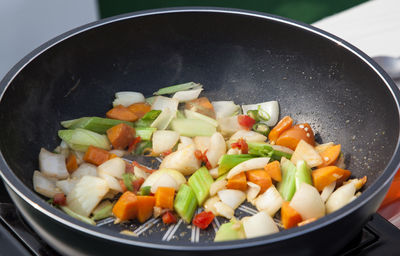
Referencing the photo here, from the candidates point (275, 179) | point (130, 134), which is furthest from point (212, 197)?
point (130, 134)

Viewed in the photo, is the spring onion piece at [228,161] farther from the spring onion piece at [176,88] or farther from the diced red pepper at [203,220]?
the spring onion piece at [176,88]

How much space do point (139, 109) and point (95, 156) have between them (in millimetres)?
242

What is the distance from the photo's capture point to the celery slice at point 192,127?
4.69ft


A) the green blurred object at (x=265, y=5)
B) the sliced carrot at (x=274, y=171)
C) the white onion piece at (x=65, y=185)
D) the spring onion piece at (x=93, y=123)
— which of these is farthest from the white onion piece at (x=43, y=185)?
the green blurred object at (x=265, y=5)

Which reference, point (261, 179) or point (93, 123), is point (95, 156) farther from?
point (261, 179)

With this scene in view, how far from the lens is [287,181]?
1.24 metres

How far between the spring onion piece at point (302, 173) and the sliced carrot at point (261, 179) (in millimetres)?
72

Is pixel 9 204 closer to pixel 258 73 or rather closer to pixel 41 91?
pixel 41 91

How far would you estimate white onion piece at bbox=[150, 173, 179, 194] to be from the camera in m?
1.21

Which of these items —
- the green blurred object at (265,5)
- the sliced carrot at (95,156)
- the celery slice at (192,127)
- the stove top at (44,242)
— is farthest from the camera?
the green blurred object at (265,5)

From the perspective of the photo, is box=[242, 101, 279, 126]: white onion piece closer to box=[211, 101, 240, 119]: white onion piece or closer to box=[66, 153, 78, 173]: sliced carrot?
box=[211, 101, 240, 119]: white onion piece

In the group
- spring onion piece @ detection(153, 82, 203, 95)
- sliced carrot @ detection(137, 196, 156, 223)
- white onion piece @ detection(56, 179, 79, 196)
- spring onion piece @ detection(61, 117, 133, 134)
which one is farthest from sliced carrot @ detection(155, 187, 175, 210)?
spring onion piece @ detection(153, 82, 203, 95)

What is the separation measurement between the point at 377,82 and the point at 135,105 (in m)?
0.72

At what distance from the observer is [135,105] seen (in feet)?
4.93
